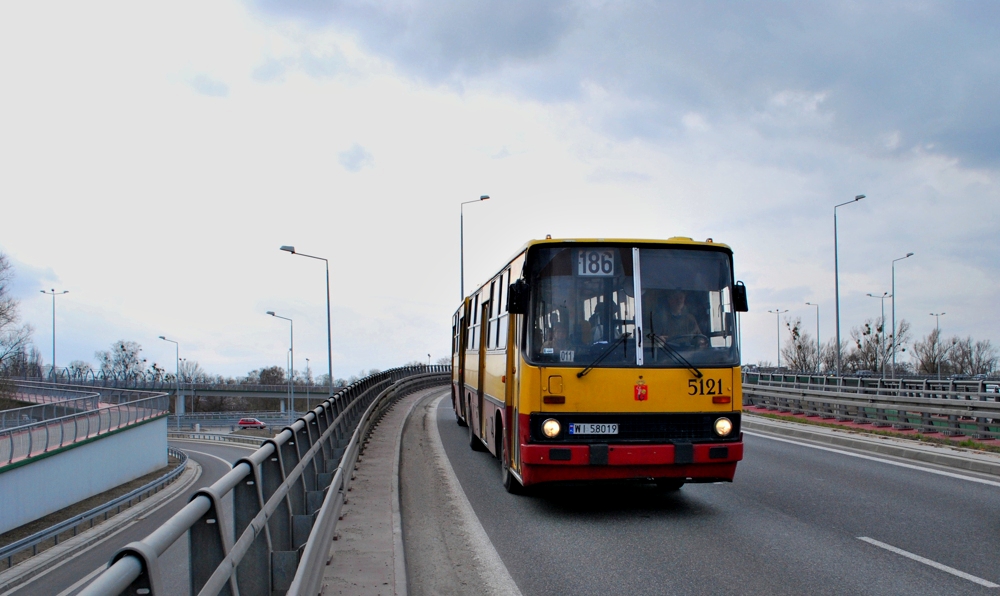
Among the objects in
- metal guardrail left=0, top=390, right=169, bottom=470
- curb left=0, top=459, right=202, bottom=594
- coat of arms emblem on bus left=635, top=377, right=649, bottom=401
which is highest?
coat of arms emblem on bus left=635, top=377, right=649, bottom=401

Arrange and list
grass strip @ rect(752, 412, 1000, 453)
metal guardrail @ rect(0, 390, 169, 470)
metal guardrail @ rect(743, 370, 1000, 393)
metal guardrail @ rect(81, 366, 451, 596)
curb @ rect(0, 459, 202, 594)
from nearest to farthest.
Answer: metal guardrail @ rect(81, 366, 451, 596)
grass strip @ rect(752, 412, 1000, 453)
curb @ rect(0, 459, 202, 594)
metal guardrail @ rect(743, 370, 1000, 393)
metal guardrail @ rect(0, 390, 169, 470)

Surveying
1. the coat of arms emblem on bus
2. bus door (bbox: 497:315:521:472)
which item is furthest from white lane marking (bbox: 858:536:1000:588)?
bus door (bbox: 497:315:521:472)

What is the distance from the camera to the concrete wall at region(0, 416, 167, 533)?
26391 mm

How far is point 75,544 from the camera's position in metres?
23.4

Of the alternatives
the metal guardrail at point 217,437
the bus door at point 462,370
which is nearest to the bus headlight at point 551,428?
the bus door at point 462,370

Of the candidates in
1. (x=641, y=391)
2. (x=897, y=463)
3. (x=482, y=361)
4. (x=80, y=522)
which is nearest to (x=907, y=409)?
(x=897, y=463)

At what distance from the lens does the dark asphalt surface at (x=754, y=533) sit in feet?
20.9

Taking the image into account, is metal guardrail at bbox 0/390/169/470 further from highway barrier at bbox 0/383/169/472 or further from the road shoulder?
the road shoulder

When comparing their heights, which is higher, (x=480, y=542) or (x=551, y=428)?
(x=551, y=428)

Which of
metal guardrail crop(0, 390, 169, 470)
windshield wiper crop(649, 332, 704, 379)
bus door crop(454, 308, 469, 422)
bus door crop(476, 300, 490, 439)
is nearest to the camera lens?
windshield wiper crop(649, 332, 704, 379)

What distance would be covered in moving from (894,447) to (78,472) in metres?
29.5

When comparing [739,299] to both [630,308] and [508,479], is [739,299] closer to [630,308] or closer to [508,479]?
[630,308]

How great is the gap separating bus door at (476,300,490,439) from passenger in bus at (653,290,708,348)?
464 centimetres

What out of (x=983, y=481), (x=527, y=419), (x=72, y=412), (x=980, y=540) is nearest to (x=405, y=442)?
(x=527, y=419)
